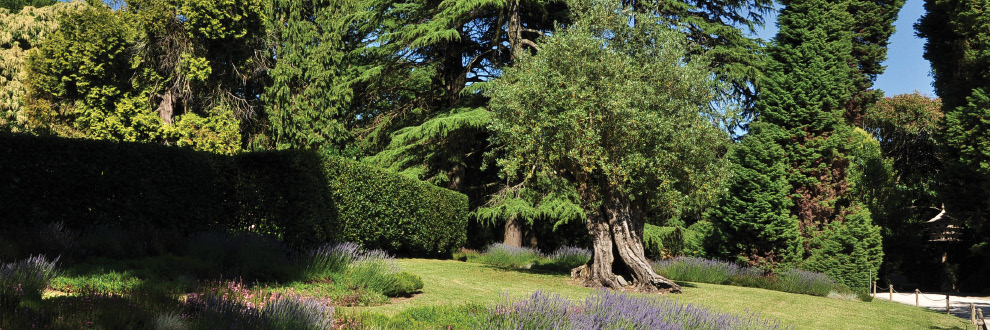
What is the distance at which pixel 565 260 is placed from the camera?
62.4 ft

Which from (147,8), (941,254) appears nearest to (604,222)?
(147,8)

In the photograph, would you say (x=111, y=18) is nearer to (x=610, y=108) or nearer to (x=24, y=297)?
(x=610, y=108)

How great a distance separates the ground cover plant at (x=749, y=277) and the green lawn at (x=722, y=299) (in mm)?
1174

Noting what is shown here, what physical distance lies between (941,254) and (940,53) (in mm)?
13776

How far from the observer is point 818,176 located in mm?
17891

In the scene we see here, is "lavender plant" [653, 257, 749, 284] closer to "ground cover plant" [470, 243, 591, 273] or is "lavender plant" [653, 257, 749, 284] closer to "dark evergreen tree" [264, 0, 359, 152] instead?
"ground cover plant" [470, 243, 591, 273]

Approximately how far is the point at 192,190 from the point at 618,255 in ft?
28.9

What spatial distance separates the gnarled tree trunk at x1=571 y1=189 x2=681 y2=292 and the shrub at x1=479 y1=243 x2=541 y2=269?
446 cm

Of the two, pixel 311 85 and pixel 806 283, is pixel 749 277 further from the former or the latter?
pixel 311 85

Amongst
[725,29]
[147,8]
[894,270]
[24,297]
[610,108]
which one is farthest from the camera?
[894,270]

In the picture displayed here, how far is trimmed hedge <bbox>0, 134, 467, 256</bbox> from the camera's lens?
846 cm

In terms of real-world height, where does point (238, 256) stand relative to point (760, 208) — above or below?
below

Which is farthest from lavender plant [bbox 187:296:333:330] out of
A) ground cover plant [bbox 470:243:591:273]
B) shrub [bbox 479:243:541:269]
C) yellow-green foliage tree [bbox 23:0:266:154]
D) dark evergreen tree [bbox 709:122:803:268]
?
yellow-green foliage tree [bbox 23:0:266:154]

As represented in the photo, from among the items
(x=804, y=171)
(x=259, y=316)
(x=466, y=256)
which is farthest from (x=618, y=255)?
(x=259, y=316)
